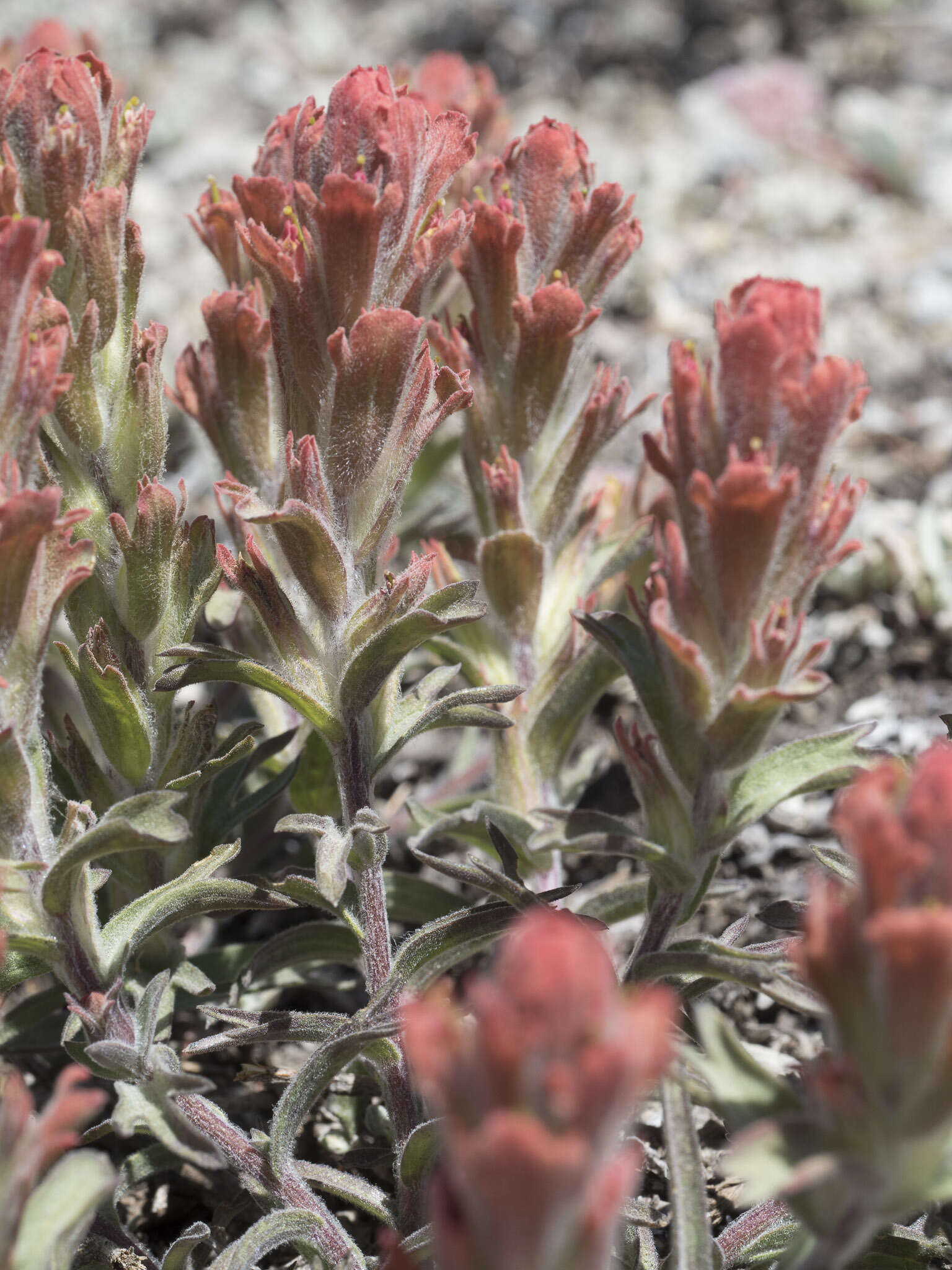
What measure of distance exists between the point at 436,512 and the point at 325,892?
2.07 metres

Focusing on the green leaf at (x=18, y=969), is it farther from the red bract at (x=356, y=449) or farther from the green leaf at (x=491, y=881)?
the red bract at (x=356, y=449)

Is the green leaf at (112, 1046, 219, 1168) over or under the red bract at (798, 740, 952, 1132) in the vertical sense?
under

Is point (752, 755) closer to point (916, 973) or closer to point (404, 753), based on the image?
point (916, 973)

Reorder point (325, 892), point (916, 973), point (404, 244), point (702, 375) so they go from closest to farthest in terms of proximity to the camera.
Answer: point (916, 973) → point (702, 375) → point (325, 892) → point (404, 244)


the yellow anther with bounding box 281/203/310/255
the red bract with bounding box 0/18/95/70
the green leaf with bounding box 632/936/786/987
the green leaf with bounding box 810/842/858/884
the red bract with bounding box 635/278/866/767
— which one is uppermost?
the red bract with bounding box 0/18/95/70

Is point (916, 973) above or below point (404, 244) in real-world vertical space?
below

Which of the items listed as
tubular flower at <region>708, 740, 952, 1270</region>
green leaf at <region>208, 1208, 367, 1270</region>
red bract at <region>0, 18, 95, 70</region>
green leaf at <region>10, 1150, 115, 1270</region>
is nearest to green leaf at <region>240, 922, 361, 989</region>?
green leaf at <region>208, 1208, 367, 1270</region>

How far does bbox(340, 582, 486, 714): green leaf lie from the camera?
2.10 metres

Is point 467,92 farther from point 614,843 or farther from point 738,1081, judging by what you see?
point 738,1081

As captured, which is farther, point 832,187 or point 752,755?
point 832,187

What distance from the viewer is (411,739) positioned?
2.37 m

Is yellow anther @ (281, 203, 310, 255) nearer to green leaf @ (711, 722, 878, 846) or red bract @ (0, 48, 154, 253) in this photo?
red bract @ (0, 48, 154, 253)

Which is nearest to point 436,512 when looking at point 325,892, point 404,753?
point 404,753

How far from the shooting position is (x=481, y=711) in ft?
7.68
